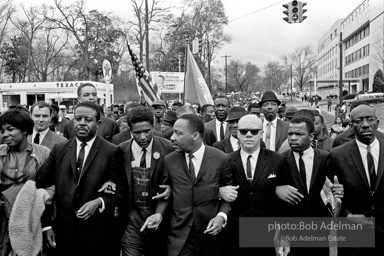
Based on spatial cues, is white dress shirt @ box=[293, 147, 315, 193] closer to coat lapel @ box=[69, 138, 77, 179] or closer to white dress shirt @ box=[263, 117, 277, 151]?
white dress shirt @ box=[263, 117, 277, 151]

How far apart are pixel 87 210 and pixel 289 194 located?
6.60 feet

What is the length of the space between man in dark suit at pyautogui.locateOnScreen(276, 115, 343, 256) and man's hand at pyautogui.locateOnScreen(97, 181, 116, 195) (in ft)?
5.51

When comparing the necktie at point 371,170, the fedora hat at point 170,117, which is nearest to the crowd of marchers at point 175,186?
the necktie at point 371,170

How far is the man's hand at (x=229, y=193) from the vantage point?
13.4 feet

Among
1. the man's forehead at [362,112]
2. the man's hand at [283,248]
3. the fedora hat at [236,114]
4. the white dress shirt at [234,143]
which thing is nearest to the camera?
the man's hand at [283,248]

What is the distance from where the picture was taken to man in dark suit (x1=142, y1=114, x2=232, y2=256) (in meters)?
4.13

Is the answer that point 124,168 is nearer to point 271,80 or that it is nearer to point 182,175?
point 182,175

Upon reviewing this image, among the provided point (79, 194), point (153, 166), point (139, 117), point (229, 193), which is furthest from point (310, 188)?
point (79, 194)

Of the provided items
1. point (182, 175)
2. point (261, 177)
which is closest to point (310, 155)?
point (261, 177)

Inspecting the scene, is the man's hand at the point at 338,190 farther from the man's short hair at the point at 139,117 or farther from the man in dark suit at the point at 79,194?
the man in dark suit at the point at 79,194

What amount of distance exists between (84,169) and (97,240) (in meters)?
0.74

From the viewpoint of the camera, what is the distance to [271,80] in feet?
303

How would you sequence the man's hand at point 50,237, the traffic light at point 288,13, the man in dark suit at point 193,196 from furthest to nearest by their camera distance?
1. the traffic light at point 288,13
2. the man's hand at point 50,237
3. the man in dark suit at point 193,196

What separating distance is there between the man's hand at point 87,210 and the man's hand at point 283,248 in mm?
1946
